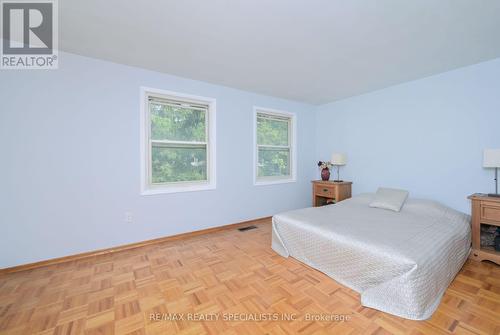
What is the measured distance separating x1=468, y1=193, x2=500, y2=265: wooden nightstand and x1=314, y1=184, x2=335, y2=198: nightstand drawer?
1.79 meters

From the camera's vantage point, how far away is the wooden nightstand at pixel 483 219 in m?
2.20

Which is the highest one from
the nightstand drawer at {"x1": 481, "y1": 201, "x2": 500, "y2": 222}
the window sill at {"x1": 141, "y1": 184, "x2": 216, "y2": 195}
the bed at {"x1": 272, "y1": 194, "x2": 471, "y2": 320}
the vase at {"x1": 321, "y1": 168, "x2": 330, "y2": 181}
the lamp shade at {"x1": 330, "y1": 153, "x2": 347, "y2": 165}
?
the lamp shade at {"x1": 330, "y1": 153, "x2": 347, "y2": 165}

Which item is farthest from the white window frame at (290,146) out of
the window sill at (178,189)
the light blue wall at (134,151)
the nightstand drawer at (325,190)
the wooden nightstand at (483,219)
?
the wooden nightstand at (483,219)

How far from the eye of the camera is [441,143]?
2889 mm

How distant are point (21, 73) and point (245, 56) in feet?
7.78

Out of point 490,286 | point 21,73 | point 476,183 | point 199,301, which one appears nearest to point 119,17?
point 21,73

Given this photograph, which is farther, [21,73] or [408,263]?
[21,73]

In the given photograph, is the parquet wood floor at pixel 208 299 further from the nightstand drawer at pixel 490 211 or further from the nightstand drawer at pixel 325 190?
the nightstand drawer at pixel 325 190

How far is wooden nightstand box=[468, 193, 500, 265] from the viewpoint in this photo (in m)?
2.20

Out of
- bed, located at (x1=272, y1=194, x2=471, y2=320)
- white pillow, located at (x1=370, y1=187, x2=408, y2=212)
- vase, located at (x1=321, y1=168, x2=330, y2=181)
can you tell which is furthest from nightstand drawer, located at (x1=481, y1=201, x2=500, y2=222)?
vase, located at (x1=321, y1=168, x2=330, y2=181)

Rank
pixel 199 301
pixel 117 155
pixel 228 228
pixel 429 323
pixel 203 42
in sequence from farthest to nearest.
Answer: pixel 228 228 → pixel 117 155 → pixel 203 42 → pixel 199 301 → pixel 429 323

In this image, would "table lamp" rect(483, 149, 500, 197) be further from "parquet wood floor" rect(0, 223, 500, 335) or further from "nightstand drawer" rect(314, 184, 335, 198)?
"nightstand drawer" rect(314, 184, 335, 198)

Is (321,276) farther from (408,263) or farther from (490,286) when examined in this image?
(490,286)

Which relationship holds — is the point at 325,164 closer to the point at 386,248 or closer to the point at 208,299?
the point at 386,248
